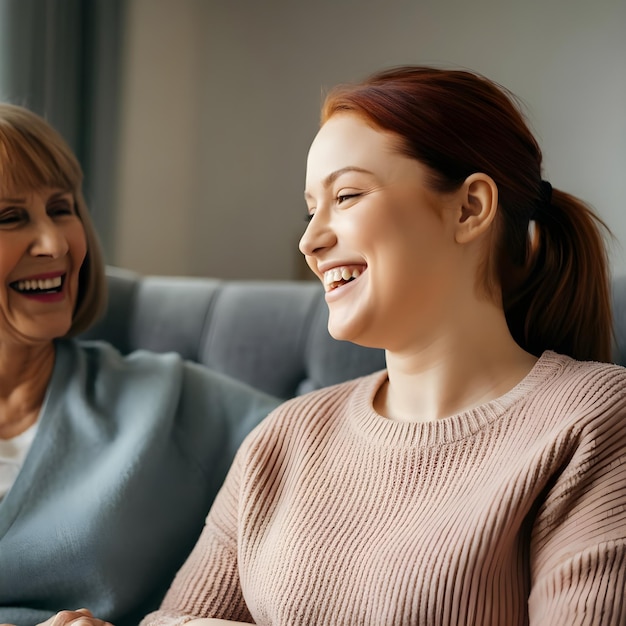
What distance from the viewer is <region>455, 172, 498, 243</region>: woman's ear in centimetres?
93

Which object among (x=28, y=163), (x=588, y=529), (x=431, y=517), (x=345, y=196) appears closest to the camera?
(x=588, y=529)

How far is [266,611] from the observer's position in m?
0.94

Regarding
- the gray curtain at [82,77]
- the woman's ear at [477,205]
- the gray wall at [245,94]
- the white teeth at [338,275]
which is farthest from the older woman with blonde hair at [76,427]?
the gray wall at [245,94]

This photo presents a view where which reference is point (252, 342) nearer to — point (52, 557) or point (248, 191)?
point (52, 557)

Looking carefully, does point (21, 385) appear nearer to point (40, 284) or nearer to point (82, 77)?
point (40, 284)

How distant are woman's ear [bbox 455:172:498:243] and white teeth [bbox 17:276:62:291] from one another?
726mm

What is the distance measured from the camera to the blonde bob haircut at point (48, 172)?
1304 millimetres

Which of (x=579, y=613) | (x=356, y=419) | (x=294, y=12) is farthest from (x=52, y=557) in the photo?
(x=294, y=12)

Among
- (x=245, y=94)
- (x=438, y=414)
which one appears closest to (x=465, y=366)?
(x=438, y=414)

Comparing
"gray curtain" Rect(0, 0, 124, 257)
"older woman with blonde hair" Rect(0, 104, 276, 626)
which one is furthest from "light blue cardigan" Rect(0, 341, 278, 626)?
"gray curtain" Rect(0, 0, 124, 257)

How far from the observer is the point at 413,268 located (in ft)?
3.00

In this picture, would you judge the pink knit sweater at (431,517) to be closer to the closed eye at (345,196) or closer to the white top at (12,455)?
the closed eye at (345,196)

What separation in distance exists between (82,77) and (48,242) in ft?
3.89

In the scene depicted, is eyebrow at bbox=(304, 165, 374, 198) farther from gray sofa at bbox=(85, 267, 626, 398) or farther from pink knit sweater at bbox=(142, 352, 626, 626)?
gray sofa at bbox=(85, 267, 626, 398)
